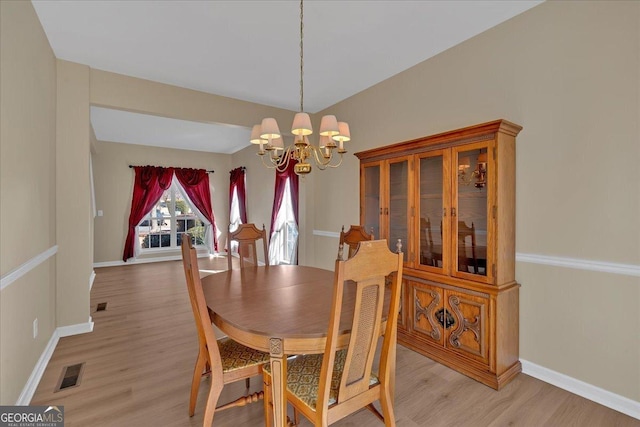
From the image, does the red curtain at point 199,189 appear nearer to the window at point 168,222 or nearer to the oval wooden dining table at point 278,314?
the window at point 168,222

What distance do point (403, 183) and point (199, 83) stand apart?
2.63 metres

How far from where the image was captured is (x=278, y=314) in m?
1.50

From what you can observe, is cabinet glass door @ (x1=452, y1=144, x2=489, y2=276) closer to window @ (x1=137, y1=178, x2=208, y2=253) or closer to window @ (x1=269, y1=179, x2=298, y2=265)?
window @ (x1=269, y1=179, x2=298, y2=265)

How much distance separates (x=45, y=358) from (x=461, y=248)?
11.5 feet

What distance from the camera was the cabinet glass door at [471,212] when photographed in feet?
7.29

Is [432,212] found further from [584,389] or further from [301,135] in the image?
[584,389]

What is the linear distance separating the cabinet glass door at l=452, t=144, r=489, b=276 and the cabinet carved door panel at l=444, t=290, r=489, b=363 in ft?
0.67

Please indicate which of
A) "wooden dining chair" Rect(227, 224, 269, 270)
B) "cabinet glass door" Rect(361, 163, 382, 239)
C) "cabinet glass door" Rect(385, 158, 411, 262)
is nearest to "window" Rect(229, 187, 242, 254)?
"wooden dining chair" Rect(227, 224, 269, 270)

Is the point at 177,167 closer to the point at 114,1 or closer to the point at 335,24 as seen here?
the point at 114,1

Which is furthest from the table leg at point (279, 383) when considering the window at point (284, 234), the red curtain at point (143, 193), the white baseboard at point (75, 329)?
the red curtain at point (143, 193)

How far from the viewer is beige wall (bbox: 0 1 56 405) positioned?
169cm

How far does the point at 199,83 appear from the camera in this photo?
11.4ft

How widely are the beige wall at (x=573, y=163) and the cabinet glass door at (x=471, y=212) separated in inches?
13.1

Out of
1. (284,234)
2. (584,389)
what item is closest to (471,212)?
(584,389)
